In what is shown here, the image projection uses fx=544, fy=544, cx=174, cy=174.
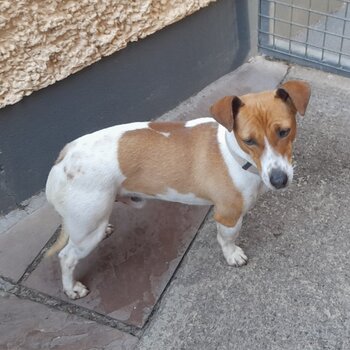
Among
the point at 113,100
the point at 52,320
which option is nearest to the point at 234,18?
the point at 113,100

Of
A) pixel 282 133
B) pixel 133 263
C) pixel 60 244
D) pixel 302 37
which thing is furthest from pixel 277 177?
pixel 302 37

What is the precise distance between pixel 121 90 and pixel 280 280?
1.83m

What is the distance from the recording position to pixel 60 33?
353 centimetres

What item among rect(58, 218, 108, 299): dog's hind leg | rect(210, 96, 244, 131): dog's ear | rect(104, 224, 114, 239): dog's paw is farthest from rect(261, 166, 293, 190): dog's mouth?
rect(104, 224, 114, 239): dog's paw

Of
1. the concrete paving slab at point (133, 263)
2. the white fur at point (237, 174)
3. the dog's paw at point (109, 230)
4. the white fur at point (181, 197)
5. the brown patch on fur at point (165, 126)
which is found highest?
the brown patch on fur at point (165, 126)

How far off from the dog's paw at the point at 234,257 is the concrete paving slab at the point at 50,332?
0.75 metres

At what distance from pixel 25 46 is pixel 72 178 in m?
1.06

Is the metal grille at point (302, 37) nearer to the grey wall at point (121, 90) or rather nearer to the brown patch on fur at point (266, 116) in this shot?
the grey wall at point (121, 90)

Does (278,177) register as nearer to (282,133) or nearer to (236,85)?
(282,133)

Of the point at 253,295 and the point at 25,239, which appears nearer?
the point at 253,295

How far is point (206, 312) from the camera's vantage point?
10.5 ft

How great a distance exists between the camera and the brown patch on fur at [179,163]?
297cm

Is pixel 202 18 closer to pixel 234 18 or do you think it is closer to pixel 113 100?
pixel 234 18

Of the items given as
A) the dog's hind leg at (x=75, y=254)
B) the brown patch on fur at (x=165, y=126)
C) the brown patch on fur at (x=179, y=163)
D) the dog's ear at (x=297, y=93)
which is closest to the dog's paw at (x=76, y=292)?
the dog's hind leg at (x=75, y=254)
